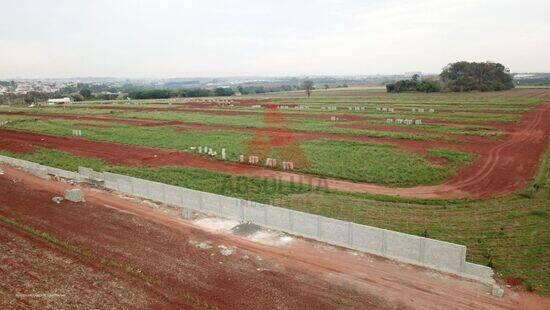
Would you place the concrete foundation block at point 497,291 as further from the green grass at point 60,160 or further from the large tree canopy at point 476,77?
the large tree canopy at point 476,77

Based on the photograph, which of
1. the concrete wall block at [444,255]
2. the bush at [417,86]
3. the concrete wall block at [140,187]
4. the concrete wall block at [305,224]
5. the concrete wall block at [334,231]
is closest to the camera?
the concrete wall block at [444,255]

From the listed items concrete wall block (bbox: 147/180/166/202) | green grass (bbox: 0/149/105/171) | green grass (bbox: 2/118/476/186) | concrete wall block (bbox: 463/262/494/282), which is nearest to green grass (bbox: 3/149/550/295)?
concrete wall block (bbox: 463/262/494/282)

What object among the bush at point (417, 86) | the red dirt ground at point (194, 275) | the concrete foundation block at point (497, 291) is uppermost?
the bush at point (417, 86)

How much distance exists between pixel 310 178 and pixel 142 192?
10954 millimetres

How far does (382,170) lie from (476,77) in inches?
4719

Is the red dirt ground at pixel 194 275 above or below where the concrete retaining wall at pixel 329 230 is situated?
below

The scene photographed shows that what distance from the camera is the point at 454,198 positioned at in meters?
23.5

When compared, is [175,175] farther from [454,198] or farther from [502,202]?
[502,202]

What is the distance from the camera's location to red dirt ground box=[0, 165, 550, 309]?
13.1 meters

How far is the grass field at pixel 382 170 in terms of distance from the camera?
697 inches

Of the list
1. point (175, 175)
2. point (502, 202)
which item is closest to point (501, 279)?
point (502, 202)

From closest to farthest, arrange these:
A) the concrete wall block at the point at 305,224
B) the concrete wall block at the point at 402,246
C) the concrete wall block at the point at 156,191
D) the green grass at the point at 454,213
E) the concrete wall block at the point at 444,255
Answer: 1. the concrete wall block at the point at 444,255
2. the concrete wall block at the point at 402,246
3. the green grass at the point at 454,213
4. the concrete wall block at the point at 305,224
5. the concrete wall block at the point at 156,191

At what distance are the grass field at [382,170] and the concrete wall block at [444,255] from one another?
5.27ft

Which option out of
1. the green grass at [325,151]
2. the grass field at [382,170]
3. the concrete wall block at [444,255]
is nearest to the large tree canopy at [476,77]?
the grass field at [382,170]
